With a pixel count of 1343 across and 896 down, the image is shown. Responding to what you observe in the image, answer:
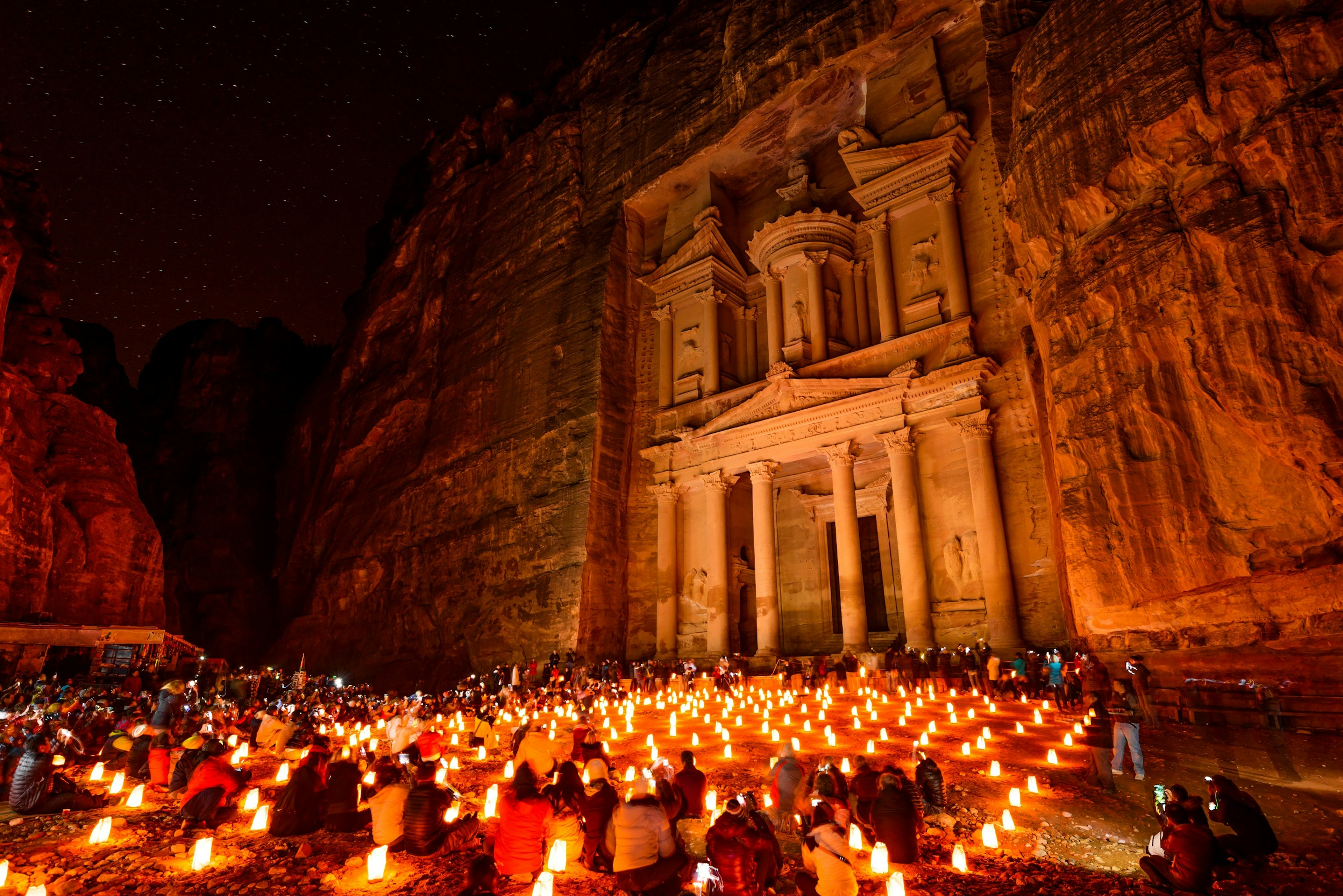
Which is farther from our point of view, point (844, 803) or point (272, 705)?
point (272, 705)

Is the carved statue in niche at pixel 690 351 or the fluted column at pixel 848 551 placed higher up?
the carved statue in niche at pixel 690 351

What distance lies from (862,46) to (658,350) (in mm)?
15229

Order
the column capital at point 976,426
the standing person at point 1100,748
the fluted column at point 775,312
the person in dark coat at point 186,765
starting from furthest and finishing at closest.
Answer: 1. the fluted column at point 775,312
2. the column capital at point 976,426
3. the person in dark coat at point 186,765
4. the standing person at point 1100,748

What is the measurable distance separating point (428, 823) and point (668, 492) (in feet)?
77.8

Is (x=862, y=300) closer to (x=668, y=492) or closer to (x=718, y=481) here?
(x=718, y=481)

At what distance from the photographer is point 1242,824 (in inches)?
259

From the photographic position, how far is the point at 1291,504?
11312 mm

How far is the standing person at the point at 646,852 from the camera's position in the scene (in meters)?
6.09

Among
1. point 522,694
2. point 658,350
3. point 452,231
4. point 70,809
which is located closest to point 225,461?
point 452,231

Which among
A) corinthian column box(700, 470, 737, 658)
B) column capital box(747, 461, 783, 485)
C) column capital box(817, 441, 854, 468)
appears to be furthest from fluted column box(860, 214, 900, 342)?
corinthian column box(700, 470, 737, 658)

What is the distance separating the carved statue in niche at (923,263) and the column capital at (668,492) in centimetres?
1245

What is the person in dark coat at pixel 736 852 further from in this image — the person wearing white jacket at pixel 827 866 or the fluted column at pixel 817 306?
the fluted column at pixel 817 306

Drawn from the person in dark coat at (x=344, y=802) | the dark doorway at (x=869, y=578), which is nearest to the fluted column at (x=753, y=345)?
the dark doorway at (x=869, y=578)

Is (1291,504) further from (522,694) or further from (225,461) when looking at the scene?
(225,461)
